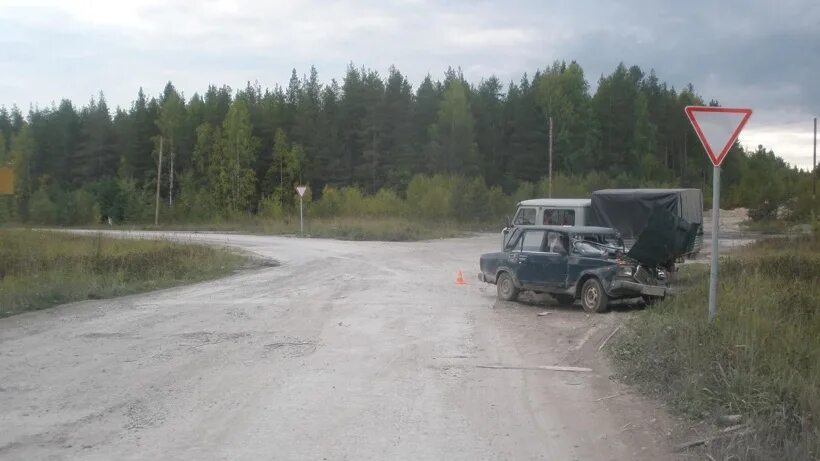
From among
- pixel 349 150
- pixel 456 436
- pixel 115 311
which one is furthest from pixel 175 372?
pixel 349 150

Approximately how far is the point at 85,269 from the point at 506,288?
1141cm

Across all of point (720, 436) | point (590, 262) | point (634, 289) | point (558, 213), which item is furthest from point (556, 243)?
point (720, 436)

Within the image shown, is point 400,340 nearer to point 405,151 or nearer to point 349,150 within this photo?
point 405,151

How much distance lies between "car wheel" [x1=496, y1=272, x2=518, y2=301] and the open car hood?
286cm

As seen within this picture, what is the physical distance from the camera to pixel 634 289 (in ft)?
44.2

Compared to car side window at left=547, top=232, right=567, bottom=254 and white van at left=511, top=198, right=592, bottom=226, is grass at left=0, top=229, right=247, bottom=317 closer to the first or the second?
white van at left=511, top=198, right=592, bottom=226

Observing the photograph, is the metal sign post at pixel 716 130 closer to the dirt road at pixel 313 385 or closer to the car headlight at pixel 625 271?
the dirt road at pixel 313 385

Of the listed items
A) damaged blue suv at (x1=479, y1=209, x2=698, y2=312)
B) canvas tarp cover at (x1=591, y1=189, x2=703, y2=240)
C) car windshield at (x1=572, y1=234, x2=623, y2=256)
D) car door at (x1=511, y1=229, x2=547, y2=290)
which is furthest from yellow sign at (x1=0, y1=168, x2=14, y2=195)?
canvas tarp cover at (x1=591, y1=189, x2=703, y2=240)

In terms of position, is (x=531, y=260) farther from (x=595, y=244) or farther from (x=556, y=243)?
(x=595, y=244)

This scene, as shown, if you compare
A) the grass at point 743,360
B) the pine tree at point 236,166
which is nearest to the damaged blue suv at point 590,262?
the grass at point 743,360

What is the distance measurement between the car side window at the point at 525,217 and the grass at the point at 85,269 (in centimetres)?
889

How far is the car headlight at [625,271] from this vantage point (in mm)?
13617

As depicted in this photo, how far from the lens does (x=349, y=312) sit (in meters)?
14.3

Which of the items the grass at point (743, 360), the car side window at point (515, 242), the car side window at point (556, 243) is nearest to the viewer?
the grass at point (743, 360)
